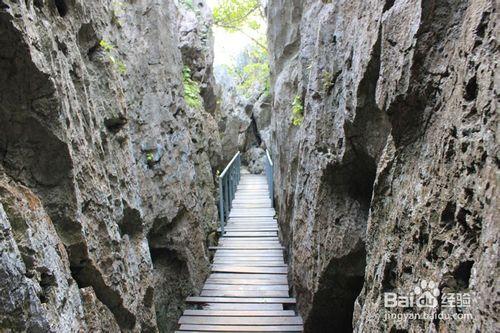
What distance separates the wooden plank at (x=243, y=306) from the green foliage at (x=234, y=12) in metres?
12.9

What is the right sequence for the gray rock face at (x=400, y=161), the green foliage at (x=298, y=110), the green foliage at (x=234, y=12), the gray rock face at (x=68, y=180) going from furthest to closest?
the green foliage at (x=234, y=12), the green foliage at (x=298, y=110), the gray rock face at (x=68, y=180), the gray rock face at (x=400, y=161)

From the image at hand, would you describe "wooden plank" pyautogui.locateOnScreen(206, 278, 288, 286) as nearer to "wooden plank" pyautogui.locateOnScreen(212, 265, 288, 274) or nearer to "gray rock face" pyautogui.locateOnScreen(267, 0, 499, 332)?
"wooden plank" pyautogui.locateOnScreen(212, 265, 288, 274)

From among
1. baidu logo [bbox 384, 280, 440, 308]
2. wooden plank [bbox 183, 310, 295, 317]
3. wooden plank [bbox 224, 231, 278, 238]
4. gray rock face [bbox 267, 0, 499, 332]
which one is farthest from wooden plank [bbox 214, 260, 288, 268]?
baidu logo [bbox 384, 280, 440, 308]

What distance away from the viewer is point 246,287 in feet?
21.0

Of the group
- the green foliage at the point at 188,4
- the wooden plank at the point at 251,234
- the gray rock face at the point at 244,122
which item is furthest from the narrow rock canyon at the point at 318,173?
the gray rock face at the point at 244,122

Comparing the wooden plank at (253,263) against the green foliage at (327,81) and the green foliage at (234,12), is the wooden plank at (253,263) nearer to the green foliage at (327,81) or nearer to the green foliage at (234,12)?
the green foliage at (327,81)

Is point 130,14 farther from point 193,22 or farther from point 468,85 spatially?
point 468,85

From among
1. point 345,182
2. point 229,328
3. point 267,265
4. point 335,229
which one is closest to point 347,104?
point 345,182

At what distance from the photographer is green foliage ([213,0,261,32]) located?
15.1 meters

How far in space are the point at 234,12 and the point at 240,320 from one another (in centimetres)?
1344

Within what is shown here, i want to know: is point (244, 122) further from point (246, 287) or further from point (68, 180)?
point (68, 180)

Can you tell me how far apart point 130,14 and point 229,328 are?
5.06m

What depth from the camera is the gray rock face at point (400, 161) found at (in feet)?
4.93

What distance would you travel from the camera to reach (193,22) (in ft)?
30.6
